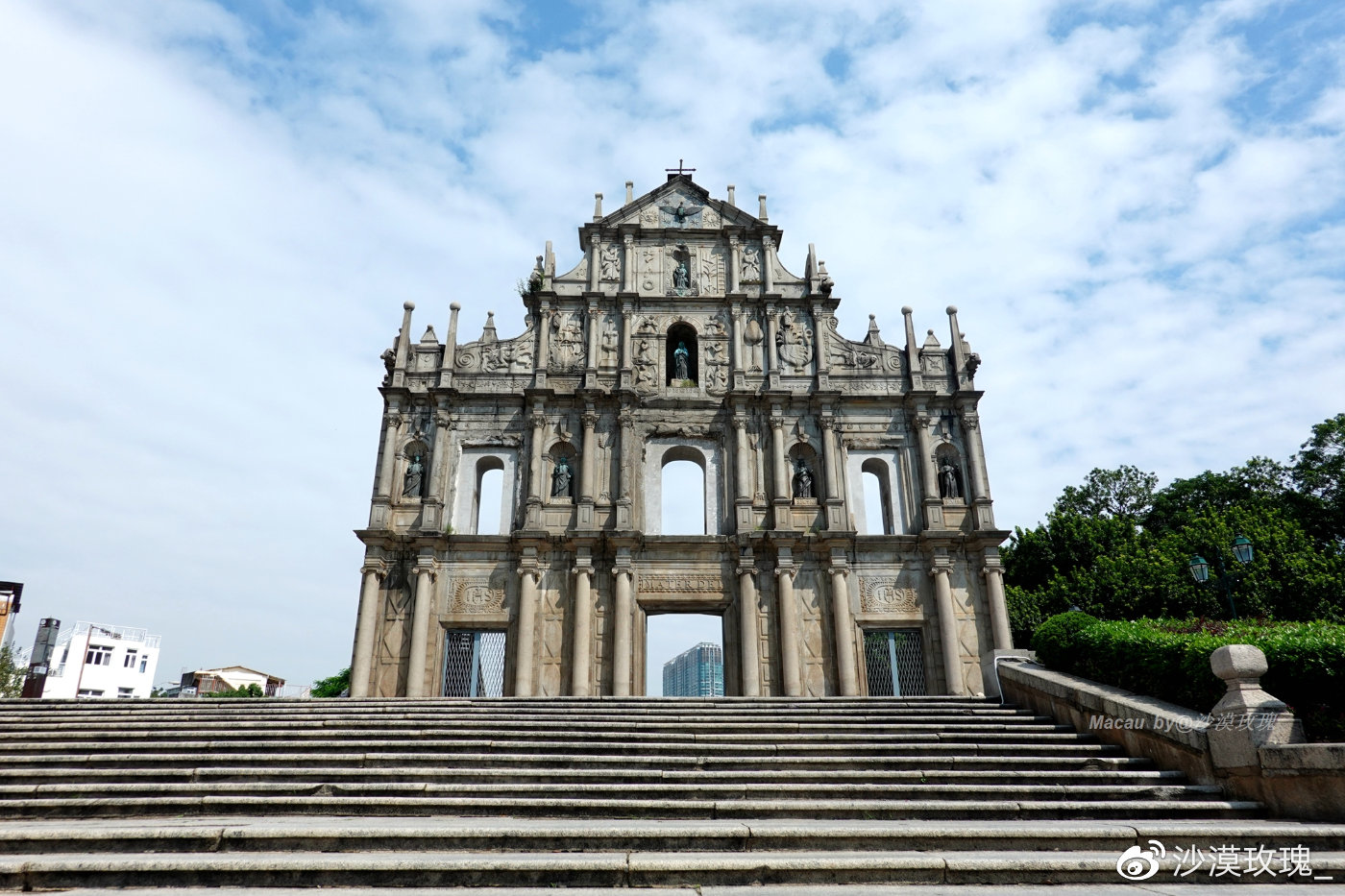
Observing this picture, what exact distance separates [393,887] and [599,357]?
17102mm

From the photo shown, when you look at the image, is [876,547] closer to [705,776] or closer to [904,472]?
[904,472]

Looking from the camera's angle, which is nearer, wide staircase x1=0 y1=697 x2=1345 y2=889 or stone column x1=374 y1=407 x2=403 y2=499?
wide staircase x1=0 y1=697 x2=1345 y2=889


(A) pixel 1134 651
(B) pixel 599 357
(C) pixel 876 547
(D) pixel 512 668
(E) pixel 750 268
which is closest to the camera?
(A) pixel 1134 651

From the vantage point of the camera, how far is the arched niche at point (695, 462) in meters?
20.0

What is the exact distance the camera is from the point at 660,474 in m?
20.6

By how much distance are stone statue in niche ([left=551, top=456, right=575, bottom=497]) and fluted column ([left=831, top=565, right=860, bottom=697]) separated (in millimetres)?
7101

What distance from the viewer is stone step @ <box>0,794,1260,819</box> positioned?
7316mm

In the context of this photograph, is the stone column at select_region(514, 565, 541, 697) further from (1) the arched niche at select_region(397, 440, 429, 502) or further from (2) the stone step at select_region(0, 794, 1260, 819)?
(2) the stone step at select_region(0, 794, 1260, 819)

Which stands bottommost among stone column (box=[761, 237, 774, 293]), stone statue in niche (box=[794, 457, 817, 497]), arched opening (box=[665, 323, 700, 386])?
stone statue in niche (box=[794, 457, 817, 497])

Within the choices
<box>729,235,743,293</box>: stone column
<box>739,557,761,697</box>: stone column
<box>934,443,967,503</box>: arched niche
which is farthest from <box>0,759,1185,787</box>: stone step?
<box>729,235,743,293</box>: stone column

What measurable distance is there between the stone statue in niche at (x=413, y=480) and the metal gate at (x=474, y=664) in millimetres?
3749

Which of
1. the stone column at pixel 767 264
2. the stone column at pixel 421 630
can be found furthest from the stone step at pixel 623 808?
the stone column at pixel 767 264

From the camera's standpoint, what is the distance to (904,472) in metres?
20.5

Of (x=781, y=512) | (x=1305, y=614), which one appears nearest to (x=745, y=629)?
(x=781, y=512)
